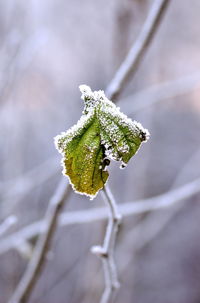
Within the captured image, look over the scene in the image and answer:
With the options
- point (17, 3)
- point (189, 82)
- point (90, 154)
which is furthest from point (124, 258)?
point (90, 154)

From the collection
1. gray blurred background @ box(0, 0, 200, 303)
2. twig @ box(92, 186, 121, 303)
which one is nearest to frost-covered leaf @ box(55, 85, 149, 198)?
twig @ box(92, 186, 121, 303)

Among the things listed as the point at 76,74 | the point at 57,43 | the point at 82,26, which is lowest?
the point at 82,26

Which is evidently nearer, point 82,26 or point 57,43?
point 82,26

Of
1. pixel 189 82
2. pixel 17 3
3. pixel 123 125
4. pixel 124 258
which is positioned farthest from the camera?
pixel 124 258

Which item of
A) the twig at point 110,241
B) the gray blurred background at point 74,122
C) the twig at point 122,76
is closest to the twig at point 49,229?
the twig at point 122,76

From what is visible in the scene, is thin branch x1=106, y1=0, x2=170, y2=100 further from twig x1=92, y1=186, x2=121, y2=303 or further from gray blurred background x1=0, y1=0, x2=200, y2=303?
gray blurred background x1=0, y1=0, x2=200, y2=303

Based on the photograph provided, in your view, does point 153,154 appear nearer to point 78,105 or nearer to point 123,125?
point 78,105
